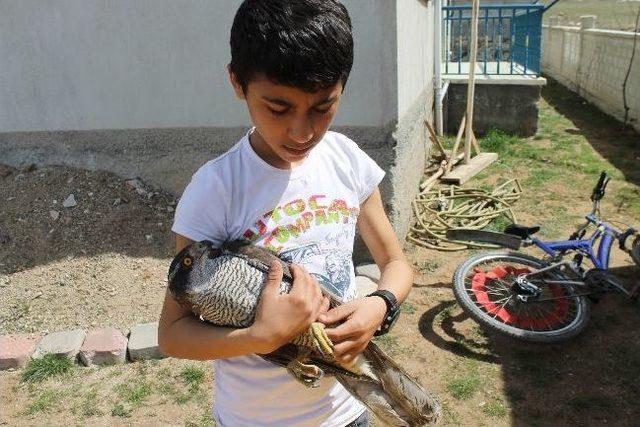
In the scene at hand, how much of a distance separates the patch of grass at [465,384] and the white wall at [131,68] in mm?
1856

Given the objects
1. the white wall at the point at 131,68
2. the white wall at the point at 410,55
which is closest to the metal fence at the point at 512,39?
the white wall at the point at 410,55

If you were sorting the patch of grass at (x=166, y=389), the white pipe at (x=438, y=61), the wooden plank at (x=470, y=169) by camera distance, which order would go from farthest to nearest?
the white pipe at (x=438, y=61), the wooden plank at (x=470, y=169), the patch of grass at (x=166, y=389)

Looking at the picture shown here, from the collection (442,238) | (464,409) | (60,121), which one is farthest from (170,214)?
(464,409)

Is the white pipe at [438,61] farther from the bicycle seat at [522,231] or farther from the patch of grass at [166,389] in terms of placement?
the patch of grass at [166,389]

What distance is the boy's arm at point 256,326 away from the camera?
1028 mm

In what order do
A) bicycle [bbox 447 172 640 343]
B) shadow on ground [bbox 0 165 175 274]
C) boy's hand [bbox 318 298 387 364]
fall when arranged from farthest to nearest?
shadow on ground [bbox 0 165 175 274]
bicycle [bbox 447 172 640 343]
boy's hand [bbox 318 298 387 364]

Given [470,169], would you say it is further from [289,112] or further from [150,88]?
[289,112]

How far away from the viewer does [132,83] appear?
14.2ft

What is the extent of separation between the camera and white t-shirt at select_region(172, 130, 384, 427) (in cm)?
118

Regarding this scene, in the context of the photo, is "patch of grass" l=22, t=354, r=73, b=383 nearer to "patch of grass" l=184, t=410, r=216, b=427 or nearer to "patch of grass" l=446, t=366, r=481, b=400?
"patch of grass" l=184, t=410, r=216, b=427

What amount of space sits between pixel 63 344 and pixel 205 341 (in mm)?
2793

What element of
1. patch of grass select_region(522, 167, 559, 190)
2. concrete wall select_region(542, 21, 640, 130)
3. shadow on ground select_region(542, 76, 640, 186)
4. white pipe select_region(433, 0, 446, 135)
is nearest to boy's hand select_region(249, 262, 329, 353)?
patch of grass select_region(522, 167, 559, 190)

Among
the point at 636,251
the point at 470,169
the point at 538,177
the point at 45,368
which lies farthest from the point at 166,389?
the point at 538,177

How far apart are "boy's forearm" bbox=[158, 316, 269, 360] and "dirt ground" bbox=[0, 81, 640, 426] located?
1.96 meters
